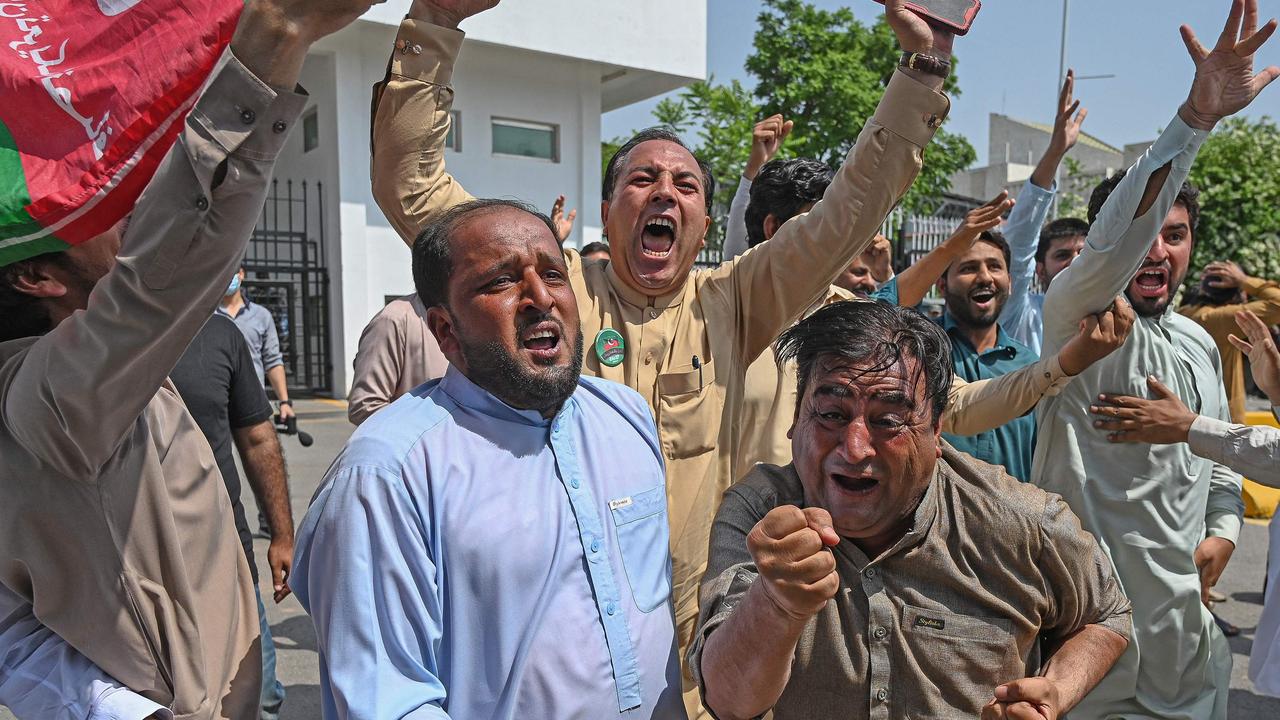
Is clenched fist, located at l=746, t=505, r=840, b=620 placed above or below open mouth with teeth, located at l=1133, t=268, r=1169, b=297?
below

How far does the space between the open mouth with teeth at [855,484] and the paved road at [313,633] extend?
10.7 ft

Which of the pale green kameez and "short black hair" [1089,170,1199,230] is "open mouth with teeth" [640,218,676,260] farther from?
"short black hair" [1089,170,1199,230]

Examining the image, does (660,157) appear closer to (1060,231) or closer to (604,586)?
(604,586)

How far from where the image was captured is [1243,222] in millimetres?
16375

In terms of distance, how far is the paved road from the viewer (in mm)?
4559

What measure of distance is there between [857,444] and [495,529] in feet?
2.32

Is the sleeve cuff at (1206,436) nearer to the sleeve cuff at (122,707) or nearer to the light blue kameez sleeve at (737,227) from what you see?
the light blue kameez sleeve at (737,227)

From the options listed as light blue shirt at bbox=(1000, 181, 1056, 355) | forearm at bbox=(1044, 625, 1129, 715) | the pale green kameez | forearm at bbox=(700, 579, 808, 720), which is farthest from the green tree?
forearm at bbox=(700, 579, 808, 720)

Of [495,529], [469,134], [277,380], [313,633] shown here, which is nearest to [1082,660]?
[495,529]

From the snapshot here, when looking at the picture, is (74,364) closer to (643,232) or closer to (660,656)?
(660,656)

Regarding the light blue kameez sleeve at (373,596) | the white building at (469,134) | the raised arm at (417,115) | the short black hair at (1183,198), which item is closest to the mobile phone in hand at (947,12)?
the raised arm at (417,115)

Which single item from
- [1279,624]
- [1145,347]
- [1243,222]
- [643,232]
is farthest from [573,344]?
[1243,222]

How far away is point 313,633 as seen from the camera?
17.6 ft

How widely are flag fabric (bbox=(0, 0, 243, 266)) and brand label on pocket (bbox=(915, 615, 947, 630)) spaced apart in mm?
1723
